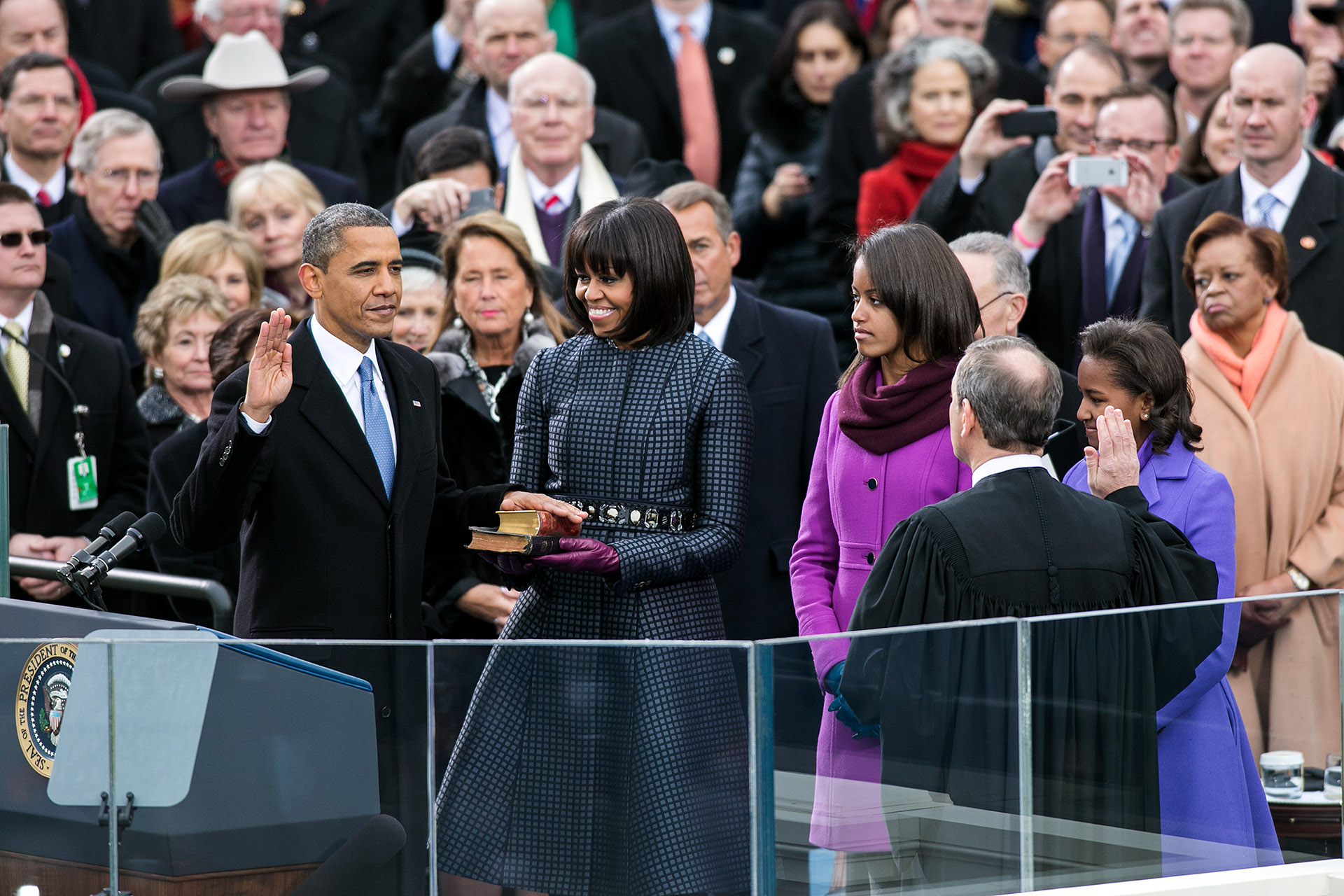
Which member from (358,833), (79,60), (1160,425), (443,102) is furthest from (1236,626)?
(79,60)

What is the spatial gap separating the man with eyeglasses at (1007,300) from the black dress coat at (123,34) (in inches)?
228

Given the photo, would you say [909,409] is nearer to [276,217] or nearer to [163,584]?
[163,584]

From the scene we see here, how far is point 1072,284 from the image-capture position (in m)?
6.33

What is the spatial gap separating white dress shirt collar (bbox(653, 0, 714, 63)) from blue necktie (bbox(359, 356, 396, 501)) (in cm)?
505

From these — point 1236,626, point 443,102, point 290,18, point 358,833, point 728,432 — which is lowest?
point 358,833

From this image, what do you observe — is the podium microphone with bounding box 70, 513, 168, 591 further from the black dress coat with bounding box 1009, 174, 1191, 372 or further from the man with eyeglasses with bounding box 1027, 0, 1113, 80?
the man with eyeglasses with bounding box 1027, 0, 1113, 80

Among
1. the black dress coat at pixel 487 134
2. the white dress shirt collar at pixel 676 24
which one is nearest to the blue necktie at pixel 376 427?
the black dress coat at pixel 487 134

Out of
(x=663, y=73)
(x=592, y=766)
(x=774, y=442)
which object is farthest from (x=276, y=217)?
(x=592, y=766)

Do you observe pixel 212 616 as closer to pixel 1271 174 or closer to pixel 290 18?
pixel 1271 174

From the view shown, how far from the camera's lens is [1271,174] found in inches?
247

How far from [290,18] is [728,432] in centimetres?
664

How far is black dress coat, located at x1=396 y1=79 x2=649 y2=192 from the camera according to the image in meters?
7.50

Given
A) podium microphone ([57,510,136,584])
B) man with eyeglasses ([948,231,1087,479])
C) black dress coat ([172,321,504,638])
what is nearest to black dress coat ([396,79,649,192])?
man with eyeglasses ([948,231,1087,479])

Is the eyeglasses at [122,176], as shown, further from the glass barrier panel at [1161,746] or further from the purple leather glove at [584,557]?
the glass barrier panel at [1161,746]
